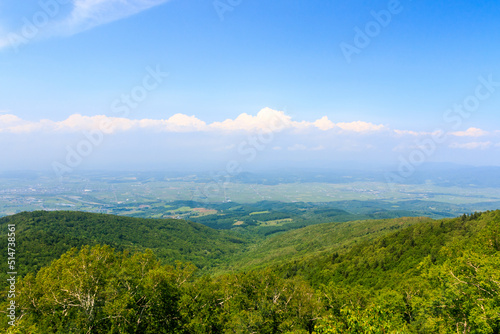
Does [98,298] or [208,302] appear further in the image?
[208,302]

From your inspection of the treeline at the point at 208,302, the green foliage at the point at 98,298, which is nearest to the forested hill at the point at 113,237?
the green foliage at the point at 98,298

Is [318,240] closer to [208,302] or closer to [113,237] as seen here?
[113,237]

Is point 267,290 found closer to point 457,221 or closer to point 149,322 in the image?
point 149,322

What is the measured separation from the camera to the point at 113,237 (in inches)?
4547

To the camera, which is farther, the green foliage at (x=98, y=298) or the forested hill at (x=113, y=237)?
the forested hill at (x=113, y=237)

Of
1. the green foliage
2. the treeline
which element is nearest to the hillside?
the treeline

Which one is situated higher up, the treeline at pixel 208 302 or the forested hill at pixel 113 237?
the treeline at pixel 208 302

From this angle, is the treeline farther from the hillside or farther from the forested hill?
the hillside

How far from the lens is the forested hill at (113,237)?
235 ft

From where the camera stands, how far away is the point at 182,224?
152875 millimetres

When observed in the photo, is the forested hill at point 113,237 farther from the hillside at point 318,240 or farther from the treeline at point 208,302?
the treeline at point 208,302

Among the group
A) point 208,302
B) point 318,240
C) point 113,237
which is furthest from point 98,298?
point 113,237

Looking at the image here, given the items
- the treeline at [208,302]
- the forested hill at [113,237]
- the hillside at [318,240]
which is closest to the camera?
the treeline at [208,302]

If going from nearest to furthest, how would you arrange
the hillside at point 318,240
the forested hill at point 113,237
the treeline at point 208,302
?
1. the treeline at point 208,302
2. the forested hill at point 113,237
3. the hillside at point 318,240
